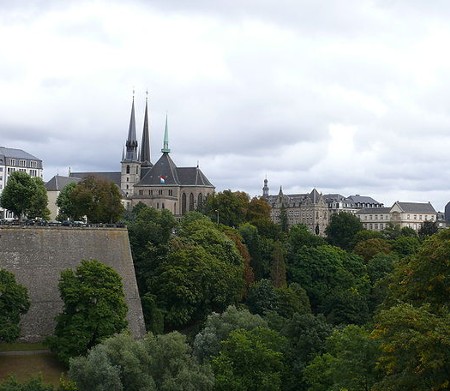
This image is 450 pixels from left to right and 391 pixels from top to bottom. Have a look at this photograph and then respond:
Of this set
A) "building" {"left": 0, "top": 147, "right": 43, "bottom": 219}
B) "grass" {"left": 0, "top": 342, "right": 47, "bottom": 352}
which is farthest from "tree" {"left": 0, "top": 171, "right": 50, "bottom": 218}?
"building" {"left": 0, "top": 147, "right": 43, "bottom": 219}

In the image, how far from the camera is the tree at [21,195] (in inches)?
2562

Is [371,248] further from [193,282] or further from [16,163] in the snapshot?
[16,163]

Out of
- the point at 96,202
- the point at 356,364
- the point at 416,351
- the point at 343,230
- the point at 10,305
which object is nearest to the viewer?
the point at 416,351

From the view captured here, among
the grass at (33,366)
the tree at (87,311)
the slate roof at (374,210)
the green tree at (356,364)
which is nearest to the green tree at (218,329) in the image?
the tree at (87,311)

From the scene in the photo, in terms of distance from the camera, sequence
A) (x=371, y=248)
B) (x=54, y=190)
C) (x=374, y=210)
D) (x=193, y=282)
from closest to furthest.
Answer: (x=193, y=282)
(x=371, y=248)
(x=54, y=190)
(x=374, y=210)

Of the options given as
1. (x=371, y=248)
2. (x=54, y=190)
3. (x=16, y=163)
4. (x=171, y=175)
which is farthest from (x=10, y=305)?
(x=171, y=175)

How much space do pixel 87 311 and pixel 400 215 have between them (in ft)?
386

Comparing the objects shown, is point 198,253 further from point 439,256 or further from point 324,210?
point 324,210

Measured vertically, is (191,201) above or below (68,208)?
above

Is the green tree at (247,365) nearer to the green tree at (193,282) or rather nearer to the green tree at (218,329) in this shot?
the green tree at (218,329)

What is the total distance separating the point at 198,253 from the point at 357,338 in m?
26.5

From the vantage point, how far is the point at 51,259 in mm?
50219

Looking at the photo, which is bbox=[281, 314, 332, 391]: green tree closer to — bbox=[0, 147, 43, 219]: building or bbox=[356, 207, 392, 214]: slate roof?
bbox=[0, 147, 43, 219]: building

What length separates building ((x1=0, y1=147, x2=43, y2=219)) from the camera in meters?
109
